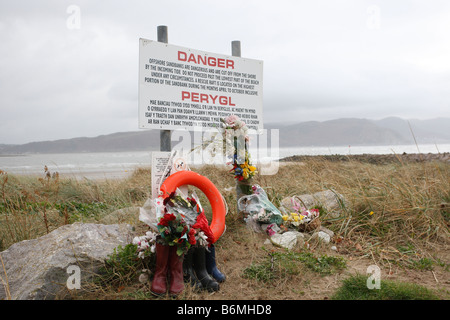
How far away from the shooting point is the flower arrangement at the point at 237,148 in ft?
15.8

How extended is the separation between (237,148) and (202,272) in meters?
2.08

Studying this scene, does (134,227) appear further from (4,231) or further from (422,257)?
(422,257)

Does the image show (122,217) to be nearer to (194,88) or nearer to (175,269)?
(175,269)

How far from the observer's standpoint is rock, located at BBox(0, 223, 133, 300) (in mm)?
2840

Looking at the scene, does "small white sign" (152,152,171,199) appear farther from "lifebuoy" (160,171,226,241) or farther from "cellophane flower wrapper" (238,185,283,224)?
"cellophane flower wrapper" (238,185,283,224)

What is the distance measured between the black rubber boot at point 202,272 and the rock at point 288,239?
45.8 inches

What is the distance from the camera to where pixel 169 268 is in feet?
10.3

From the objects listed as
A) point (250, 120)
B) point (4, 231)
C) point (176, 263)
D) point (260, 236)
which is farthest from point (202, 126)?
point (4, 231)

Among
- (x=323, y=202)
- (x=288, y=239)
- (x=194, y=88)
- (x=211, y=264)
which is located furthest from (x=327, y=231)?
(x=194, y=88)

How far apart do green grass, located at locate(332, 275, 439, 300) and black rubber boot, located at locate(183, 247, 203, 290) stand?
4.00ft

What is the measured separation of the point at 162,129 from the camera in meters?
4.64
